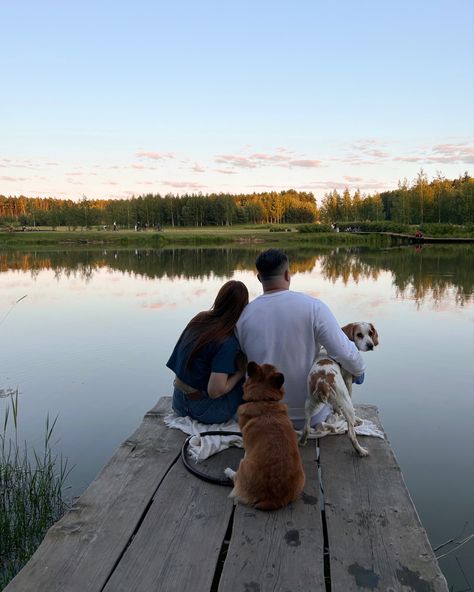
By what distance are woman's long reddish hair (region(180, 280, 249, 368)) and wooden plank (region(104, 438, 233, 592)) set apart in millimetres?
970

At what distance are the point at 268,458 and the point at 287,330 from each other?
1119 mm

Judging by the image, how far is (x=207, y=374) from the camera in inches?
156

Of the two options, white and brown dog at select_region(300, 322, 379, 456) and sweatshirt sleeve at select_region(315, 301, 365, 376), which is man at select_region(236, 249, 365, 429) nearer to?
sweatshirt sleeve at select_region(315, 301, 365, 376)

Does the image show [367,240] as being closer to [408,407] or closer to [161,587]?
[408,407]

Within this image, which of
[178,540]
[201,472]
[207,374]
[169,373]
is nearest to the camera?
[178,540]

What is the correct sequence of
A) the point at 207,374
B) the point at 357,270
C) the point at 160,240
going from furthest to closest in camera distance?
the point at 160,240
the point at 357,270
the point at 207,374

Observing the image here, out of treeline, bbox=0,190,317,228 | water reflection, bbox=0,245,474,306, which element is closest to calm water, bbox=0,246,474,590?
water reflection, bbox=0,245,474,306

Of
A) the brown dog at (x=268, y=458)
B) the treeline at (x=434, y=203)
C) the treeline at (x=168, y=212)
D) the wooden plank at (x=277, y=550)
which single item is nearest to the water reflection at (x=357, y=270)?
the brown dog at (x=268, y=458)

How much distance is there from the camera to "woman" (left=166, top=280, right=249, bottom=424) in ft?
12.2

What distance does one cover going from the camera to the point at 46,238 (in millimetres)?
57531

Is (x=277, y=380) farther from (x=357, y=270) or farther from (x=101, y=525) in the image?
(x=357, y=270)

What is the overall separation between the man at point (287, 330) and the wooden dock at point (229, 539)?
0.70 m

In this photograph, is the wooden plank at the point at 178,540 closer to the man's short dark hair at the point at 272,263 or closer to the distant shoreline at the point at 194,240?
the man's short dark hair at the point at 272,263

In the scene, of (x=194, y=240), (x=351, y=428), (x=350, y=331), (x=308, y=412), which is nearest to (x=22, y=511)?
(x=308, y=412)
